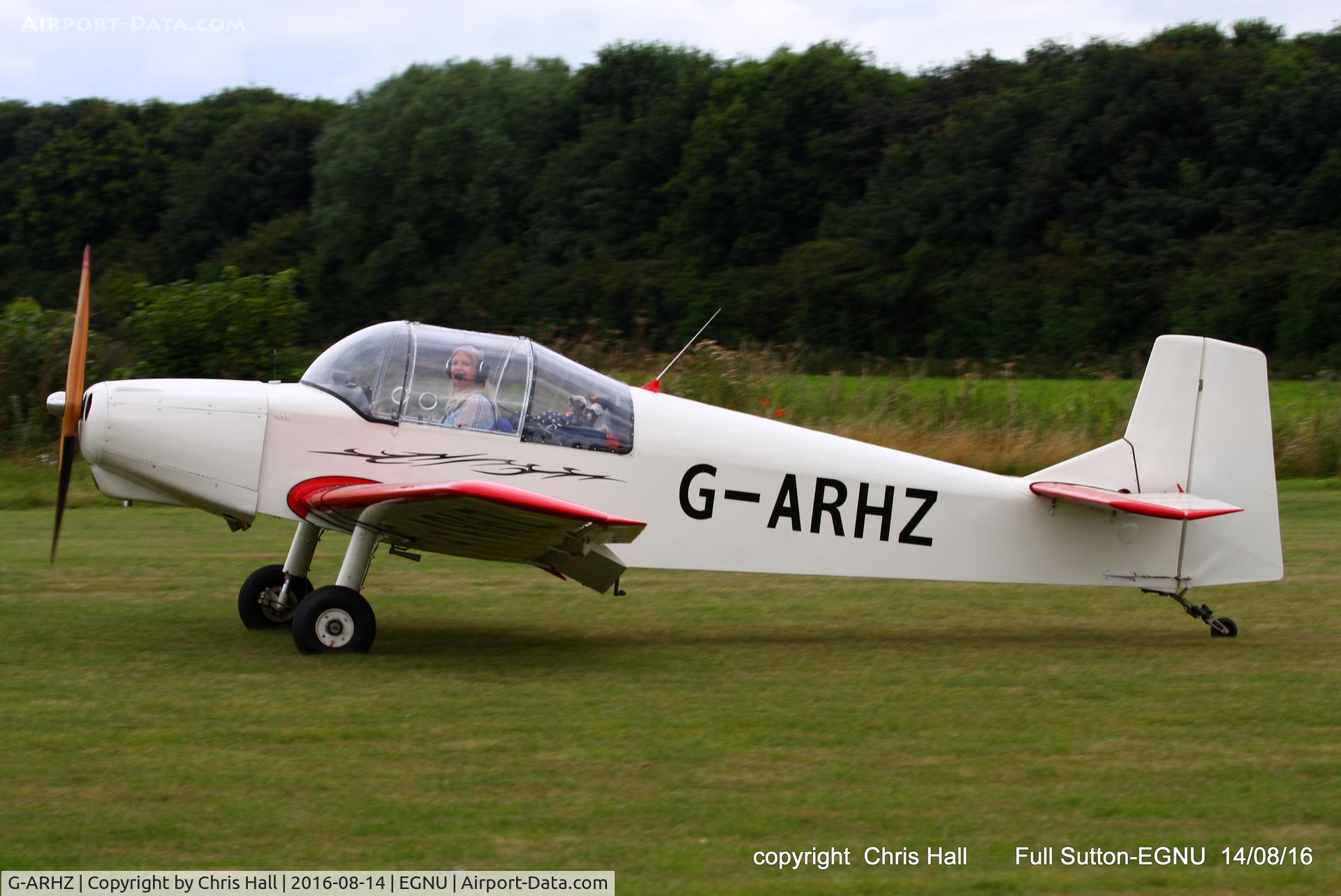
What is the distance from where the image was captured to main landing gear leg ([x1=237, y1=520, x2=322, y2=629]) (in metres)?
8.38

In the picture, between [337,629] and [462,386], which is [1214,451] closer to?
[462,386]

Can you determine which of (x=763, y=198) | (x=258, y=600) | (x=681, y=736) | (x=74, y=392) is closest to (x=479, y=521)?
(x=681, y=736)

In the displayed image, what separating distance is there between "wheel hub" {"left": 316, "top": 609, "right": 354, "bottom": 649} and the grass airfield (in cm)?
17

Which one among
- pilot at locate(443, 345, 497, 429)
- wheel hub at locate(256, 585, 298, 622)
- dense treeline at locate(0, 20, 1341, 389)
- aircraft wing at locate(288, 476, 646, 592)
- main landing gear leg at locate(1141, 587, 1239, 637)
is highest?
dense treeline at locate(0, 20, 1341, 389)

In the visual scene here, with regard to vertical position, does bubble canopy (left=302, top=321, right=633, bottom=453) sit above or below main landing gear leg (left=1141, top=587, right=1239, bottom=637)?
above

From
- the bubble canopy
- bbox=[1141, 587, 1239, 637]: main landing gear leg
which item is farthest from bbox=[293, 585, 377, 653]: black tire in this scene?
bbox=[1141, 587, 1239, 637]: main landing gear leg

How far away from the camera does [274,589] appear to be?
8.45 metres

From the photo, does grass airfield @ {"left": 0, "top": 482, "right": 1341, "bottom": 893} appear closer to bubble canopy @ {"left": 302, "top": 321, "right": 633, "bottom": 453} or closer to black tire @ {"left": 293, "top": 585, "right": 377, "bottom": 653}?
black tire @ {"left": 293, "top": 585, "right": 377, "bottom": 653}

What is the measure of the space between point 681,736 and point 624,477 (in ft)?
7.69

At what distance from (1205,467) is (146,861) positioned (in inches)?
254

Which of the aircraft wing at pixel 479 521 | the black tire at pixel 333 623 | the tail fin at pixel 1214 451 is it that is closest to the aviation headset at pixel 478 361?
the aircraft wing at pixel 479 521

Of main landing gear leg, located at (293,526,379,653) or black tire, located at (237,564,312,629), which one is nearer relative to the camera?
main landing gear leg, located at (293,526,379,653)

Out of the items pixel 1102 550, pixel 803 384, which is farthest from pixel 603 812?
pixel 803 384

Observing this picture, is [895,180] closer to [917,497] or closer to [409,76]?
[409,76]
